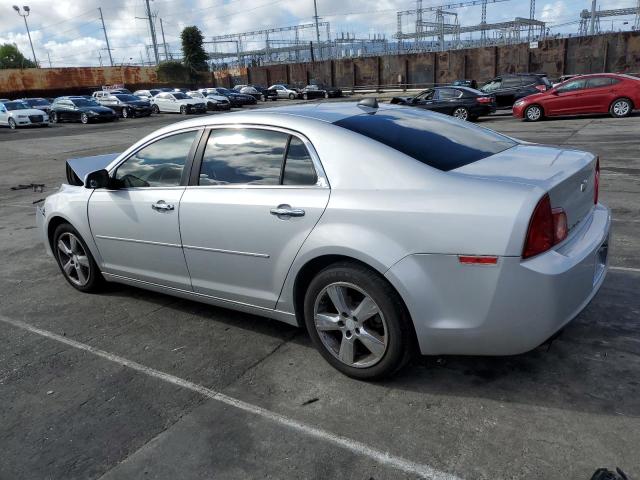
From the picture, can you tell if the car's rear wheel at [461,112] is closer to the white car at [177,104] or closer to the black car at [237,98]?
the white car at [177,104]

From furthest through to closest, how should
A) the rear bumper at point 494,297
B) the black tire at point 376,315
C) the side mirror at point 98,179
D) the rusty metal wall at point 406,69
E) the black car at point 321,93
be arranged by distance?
the black car at point 321,93, the rusty metal wall at point 406,69, the side mirror at point 98,179, the black tire at point 376,315, the rear bumper at point 494,297

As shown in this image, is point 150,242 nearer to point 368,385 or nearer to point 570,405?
point 368,385

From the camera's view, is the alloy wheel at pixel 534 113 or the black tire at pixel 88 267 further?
the alloy wheel at pixel 534 113

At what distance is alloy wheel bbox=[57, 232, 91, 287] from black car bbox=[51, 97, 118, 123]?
3061cm

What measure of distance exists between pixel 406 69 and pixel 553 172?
149 feet

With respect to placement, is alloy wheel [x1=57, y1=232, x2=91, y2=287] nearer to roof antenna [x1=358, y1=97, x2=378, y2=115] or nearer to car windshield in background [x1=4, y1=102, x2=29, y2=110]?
roof antenna [x1=358, y1=97, x2=378, y2=115]

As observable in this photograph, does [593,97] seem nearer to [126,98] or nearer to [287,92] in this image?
[126,98]

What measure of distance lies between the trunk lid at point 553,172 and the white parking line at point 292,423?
1.45m

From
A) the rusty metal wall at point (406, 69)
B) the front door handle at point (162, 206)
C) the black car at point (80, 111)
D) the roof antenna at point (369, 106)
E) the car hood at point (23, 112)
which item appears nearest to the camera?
the roof antenna at point (369, 106)

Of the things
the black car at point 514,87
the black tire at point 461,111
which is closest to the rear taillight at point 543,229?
the black tire at point 461,111

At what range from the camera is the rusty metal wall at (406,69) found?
35.8m

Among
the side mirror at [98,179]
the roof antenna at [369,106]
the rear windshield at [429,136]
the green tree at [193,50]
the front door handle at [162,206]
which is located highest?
the green tree at [193,50]

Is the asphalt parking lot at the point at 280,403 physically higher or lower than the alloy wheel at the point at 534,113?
higher

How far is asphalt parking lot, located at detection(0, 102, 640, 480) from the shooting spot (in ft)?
8.37
